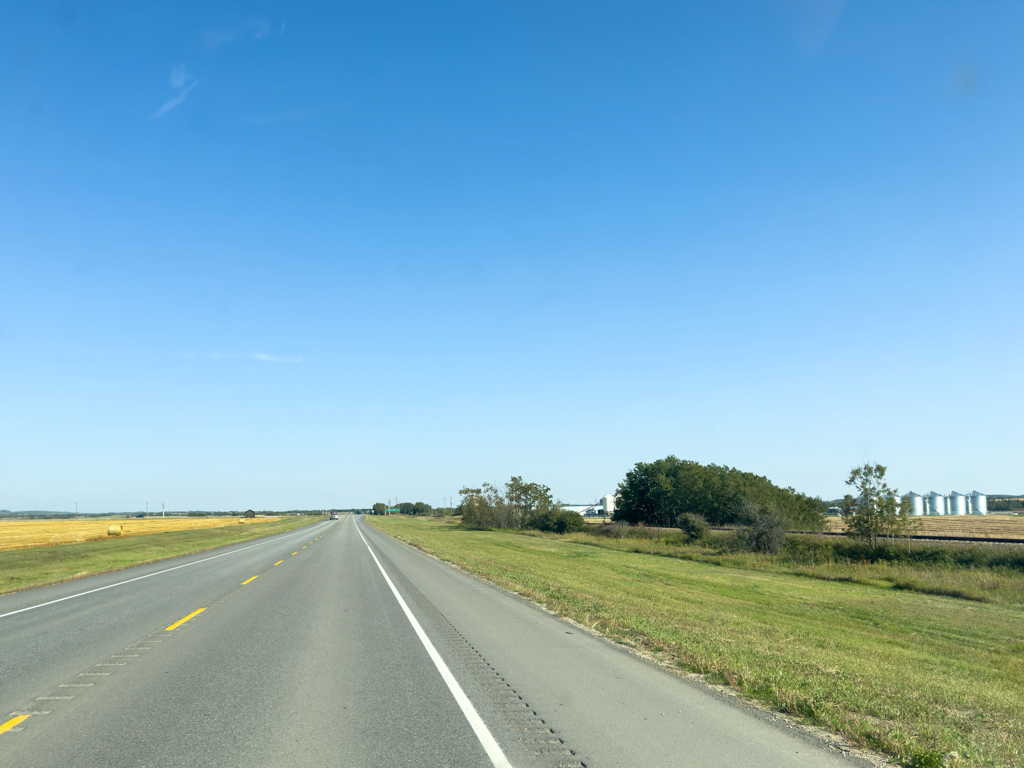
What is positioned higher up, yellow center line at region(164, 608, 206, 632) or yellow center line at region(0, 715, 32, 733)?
yellow center line at region(0, 715, 32, 733)

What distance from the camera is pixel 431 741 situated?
590 cm

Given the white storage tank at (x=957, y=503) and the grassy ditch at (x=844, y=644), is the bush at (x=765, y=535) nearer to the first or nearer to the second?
the grassy ditch at (x=844, y=644)

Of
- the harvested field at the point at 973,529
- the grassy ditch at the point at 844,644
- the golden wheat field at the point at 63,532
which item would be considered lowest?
the golden wheat field at the point at 63,532

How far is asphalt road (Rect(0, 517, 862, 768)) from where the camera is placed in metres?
5.61

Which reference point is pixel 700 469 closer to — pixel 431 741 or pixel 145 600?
pixel 145 600

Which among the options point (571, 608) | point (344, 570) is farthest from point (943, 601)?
point (344, 570)

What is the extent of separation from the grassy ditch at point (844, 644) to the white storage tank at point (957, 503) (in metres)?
123

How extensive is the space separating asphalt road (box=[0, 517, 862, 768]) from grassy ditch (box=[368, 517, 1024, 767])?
85 cm

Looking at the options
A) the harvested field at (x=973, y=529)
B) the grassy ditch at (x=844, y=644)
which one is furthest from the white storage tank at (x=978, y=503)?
the grassy ditch at (x=844, y=644)

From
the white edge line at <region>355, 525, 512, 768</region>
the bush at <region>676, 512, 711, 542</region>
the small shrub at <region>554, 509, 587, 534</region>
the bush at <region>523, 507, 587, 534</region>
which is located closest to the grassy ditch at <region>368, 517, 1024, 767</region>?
the white edge line at <region>355, 525, 512, 768</region>

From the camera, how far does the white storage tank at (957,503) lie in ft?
437

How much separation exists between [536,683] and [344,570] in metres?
19.0

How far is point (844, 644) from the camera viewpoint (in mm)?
15188

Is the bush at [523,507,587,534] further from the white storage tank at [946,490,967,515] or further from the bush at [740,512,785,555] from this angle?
the white storage tank at [946,490,967,515]
